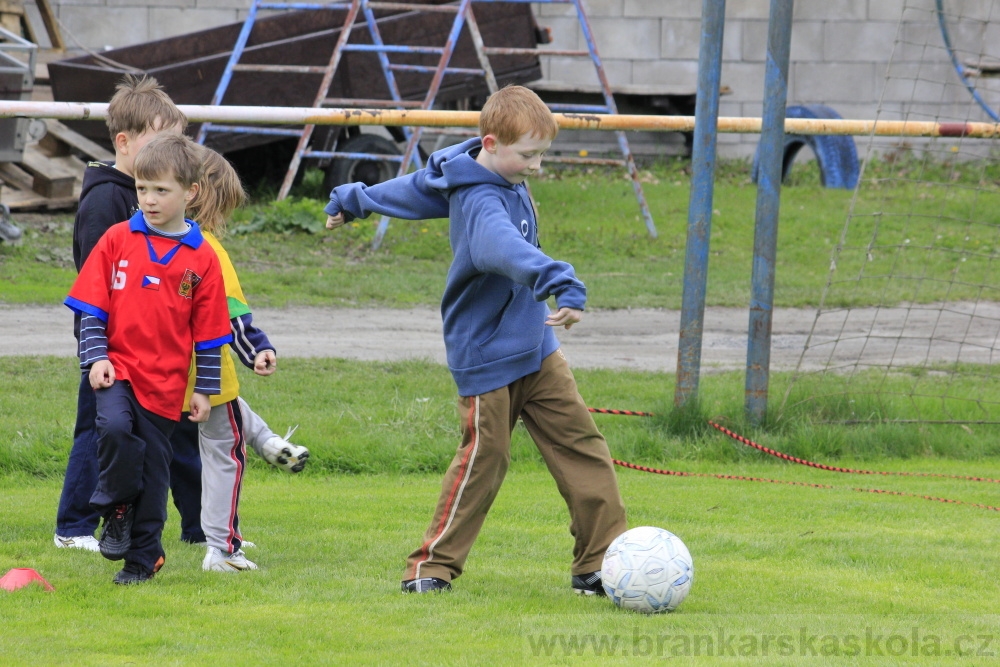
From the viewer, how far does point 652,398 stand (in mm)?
7586

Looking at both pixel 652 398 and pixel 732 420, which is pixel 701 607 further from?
pixel 652 398

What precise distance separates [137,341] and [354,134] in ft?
34.6

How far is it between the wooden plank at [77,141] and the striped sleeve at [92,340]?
9.47m

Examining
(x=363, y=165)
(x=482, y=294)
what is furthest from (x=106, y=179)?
(x=363, y=165)

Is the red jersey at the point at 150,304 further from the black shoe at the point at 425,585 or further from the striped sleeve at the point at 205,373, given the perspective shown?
the black shoe at the point at 425,585

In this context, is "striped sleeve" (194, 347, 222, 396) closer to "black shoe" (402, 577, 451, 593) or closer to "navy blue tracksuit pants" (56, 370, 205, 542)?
"navy blue tracksuit pants" (56, 370, 205, 542)

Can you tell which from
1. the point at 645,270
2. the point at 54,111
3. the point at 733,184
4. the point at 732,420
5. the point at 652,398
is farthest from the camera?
the point at 733,184

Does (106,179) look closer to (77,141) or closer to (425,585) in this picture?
(425,585)

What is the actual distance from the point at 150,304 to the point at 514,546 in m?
1.74

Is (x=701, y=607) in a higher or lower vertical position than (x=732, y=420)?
lower

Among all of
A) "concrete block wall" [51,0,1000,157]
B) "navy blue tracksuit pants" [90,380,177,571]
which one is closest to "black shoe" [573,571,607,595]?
"navy blue tracksuit pants" [90,380,177,571]

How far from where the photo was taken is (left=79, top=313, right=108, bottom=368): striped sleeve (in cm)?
391

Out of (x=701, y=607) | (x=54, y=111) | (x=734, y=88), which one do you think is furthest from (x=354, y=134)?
(x=701, y=607)

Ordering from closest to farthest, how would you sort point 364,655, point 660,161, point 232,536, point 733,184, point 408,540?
point 364,655, point 232,536, point 408,540, point 733,184, point 660,161
